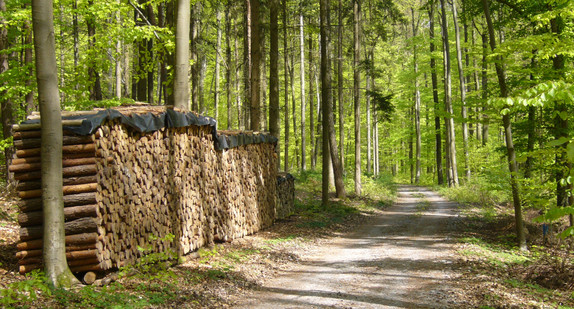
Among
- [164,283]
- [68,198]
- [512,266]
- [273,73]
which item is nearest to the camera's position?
[68,198]

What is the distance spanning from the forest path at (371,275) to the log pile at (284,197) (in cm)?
243

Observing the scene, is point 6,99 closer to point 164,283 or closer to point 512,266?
point 164,283

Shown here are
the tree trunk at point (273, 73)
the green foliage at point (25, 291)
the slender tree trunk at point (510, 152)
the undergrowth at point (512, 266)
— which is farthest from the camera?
the tree trunk at point (273, 73)

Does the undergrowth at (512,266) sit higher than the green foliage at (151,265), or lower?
lower

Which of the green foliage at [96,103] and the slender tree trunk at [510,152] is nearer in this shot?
the slender tree trunk at [510,152]

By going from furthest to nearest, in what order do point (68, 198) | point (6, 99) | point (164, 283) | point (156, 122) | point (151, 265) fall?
point (6, 99), point (156, 122), point (151, 265), point (164, 283), point (68, 198)

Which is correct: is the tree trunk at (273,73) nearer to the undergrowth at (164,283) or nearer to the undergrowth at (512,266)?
the undergrowth at (164,283)

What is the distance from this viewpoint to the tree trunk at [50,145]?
5297 mm

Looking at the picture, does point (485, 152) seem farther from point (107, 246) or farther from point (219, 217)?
point (107, 246)

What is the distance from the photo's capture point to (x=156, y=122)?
7301 mm

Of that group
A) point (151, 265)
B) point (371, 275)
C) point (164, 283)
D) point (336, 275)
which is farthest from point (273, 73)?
point (164, 283)

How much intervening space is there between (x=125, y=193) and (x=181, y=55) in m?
3.60

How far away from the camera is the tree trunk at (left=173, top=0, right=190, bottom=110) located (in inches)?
348

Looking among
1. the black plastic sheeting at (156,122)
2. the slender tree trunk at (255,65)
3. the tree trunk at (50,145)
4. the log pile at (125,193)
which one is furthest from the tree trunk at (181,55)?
the slender tree trunk at (255,65)
